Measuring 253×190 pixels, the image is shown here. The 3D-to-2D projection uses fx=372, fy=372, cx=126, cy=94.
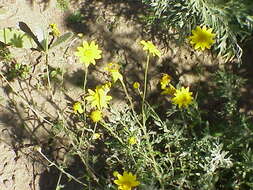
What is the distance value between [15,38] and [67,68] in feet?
1.81

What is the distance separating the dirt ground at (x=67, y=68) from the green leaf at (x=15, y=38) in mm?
108

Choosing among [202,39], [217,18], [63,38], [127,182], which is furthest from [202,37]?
[63,38]

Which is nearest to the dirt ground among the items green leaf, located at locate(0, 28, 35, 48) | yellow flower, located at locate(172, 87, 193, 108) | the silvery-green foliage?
green leaf, located at locate(0, 28, 35, 48)

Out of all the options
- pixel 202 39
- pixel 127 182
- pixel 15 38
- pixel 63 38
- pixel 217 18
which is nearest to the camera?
pixel 127 182

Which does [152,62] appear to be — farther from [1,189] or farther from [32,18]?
[1,189]

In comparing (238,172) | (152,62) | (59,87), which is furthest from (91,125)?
(238,172)

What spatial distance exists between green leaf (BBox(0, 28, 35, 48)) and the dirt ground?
108 mm

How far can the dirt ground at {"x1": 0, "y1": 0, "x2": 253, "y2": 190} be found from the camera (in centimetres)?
290

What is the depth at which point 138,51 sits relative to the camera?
3209mm

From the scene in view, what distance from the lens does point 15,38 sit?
3.33 metres

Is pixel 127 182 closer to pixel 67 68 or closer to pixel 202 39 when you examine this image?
pixel 202 39

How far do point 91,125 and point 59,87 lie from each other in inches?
Answer: 18.7

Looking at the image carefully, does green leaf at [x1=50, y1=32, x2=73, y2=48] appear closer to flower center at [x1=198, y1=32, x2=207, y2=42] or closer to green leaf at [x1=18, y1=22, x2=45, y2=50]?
green leaf at [x1=18, y1=22, x2=45, y2=50]

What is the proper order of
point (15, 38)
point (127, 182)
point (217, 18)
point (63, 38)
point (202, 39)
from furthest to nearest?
point (15, 38) < point (63, 38) < point (217, 18) < point (202, 39) < point (127, 182)
